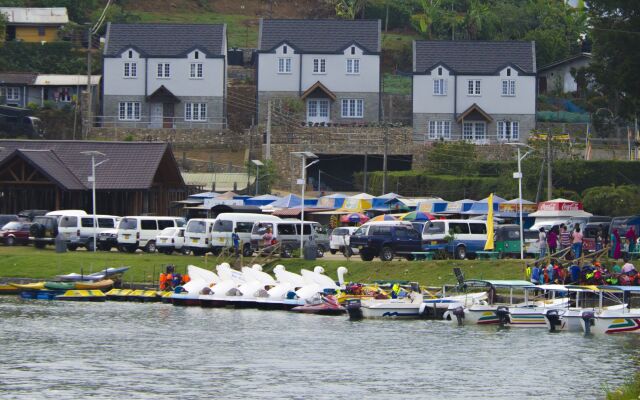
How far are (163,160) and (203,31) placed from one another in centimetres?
3242

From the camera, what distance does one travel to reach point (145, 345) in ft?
153

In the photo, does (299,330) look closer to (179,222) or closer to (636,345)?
(636,345)

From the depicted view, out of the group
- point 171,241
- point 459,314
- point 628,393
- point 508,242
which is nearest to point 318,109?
point 171,241

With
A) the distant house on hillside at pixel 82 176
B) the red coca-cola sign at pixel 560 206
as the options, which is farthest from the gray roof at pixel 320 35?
the red coca-cola sign at pixel 560 206

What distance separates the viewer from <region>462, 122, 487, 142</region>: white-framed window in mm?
109688

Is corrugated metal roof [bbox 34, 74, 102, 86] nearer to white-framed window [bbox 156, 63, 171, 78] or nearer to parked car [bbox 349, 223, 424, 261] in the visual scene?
white-framed window [bbox 156, 63, 171, 78]

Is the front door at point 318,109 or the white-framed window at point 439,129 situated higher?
the front door at point 318,109

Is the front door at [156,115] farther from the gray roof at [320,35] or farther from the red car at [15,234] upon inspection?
the red car at [15,234]

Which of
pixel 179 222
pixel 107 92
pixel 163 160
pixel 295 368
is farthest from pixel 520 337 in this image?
pixel 107 92

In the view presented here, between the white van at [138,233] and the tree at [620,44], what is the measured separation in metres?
23.1

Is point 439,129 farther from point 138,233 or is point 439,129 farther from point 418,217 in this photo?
point 138,233

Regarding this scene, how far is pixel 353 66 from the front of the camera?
111125 millimetres

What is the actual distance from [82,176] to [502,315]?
34.5 meters

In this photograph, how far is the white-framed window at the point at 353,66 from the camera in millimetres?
111062
